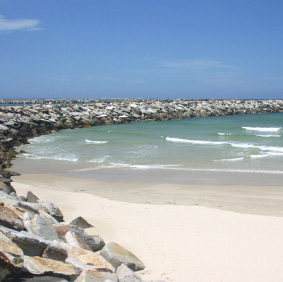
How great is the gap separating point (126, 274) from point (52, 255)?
897mm

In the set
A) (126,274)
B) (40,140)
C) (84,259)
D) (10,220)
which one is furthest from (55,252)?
(40,140)

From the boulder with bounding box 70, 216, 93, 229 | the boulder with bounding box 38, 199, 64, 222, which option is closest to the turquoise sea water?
the boulder with bounding box 38, 199, 64, 222

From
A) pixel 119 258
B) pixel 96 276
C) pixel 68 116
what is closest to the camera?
pixel 96 276

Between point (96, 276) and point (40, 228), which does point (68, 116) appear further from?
point (96, 276)

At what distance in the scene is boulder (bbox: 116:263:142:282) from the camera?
3914 millimetres

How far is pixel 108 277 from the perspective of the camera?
376 centimetres

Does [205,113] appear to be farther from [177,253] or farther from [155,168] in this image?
[177,253]

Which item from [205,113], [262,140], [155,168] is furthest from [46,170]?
[205,113]

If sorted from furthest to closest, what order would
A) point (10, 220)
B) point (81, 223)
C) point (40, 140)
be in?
point (40, 140), point (81, 223), point (10, 220)

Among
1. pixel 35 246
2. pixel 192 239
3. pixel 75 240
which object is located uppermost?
pixel 35 246

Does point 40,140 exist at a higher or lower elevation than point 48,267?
lower

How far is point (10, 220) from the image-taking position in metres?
4.76

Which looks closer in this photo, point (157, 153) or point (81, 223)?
point (81, 223)

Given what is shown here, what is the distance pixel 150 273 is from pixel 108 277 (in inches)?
41.9
